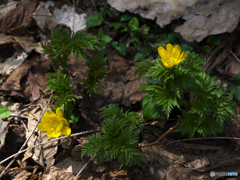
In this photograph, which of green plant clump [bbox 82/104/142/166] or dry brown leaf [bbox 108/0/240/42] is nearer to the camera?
green plant clump [bbox 82/104/142/166]

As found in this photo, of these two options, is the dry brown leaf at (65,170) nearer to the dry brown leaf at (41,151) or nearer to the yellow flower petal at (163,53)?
the dry brown leaf at (41,151)

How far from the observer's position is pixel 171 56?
2.31 meters

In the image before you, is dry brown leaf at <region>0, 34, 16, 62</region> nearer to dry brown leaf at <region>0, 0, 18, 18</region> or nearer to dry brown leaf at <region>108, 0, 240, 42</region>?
dry brown leaf at <region>0, 0, 18, 18</region>

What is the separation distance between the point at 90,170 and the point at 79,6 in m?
3.24

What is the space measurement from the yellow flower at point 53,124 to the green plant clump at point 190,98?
1050 millimetres

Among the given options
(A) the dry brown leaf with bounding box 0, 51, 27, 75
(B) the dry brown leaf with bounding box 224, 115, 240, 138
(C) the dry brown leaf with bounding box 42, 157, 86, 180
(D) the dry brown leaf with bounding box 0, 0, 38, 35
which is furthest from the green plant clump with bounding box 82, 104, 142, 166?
(D) the dry brown leaf with bounding box 0, 0, 38, 35

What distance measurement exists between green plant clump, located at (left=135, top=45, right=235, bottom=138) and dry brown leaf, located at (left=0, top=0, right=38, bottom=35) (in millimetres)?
2403

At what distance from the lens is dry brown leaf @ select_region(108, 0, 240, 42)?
3432 mm

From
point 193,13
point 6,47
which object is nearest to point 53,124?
point 6,47

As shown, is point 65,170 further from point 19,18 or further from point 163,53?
point 19,18

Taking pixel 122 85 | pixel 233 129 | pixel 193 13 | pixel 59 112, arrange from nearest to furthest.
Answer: pixel 59 112, pixel 233 129, pixel 122 85, pixel 193 13

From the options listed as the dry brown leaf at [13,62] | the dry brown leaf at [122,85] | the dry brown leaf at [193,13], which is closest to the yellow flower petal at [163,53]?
the dry brown leaf at [122,85]

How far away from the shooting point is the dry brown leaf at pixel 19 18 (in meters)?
3.62

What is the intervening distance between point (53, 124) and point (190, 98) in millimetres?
1664
